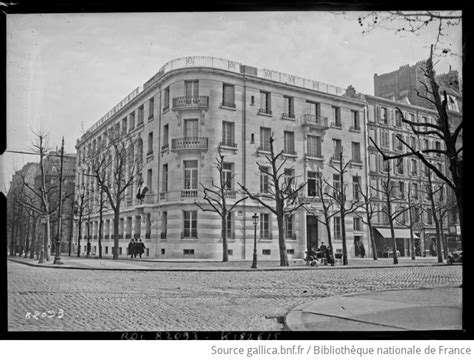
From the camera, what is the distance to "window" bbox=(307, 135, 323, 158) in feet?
16.7

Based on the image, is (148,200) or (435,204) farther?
(148,200)

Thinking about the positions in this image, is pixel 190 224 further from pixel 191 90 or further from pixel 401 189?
pixel 401 189

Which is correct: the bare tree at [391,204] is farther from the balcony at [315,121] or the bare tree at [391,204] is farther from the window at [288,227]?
the window at [288,227]

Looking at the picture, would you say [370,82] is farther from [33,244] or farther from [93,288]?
[33,244]

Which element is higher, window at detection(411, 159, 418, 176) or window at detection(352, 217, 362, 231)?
window at detection(411, 159, 418, 176)

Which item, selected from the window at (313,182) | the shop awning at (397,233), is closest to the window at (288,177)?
the window at (313,182)

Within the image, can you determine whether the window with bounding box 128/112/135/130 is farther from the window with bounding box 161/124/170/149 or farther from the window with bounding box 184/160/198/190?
the window with bounding box 184/160/198/190

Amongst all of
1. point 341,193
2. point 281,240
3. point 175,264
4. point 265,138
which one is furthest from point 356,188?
point 175,264

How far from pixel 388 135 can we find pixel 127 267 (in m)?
3.00

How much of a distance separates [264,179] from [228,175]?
0.37 meters

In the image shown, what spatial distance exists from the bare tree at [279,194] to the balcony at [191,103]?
0.78 m

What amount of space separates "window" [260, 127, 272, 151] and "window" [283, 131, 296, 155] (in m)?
0.18

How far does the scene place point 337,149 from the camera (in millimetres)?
5203

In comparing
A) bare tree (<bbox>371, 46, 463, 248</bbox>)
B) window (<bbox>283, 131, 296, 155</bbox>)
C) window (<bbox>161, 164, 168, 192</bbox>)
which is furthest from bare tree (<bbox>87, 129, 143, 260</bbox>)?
bare tree (<bbox>371, 46, 463, 248</bbox>)
